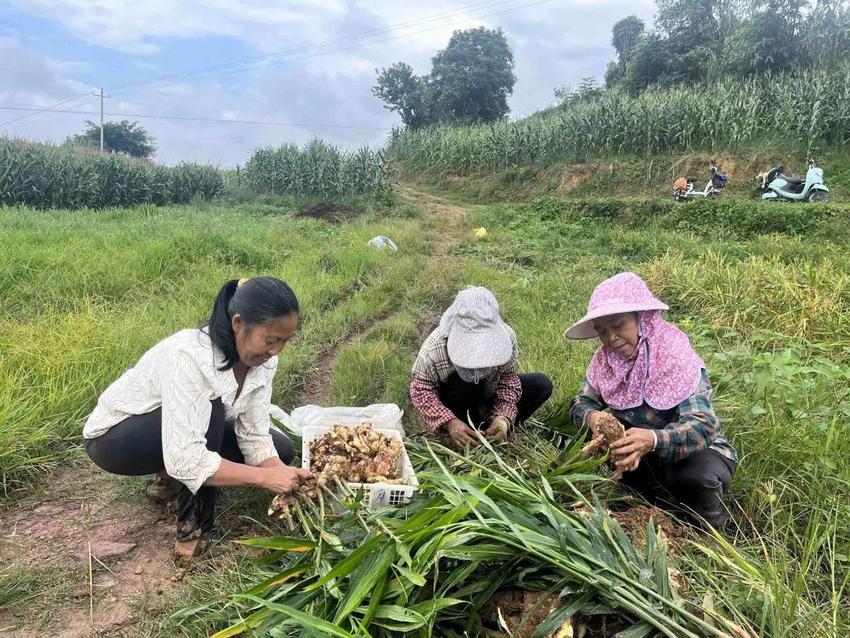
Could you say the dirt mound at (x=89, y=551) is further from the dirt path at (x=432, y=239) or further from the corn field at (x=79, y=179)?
the corn field at (x=79, y=179)

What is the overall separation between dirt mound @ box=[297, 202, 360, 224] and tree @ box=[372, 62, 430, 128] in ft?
66.0

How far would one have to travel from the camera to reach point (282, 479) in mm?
1876

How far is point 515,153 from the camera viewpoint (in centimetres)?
1589

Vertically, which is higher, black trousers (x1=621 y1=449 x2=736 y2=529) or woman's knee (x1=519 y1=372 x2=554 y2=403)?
woman's knee (x1=519 y1=372 x2=554 y2=403)

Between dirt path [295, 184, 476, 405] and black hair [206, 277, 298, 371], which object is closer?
black hair [206, 277, 298, 371]

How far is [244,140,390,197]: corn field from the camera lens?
554 inches

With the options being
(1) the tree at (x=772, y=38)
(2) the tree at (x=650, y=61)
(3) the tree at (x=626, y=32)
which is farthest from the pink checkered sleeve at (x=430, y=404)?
(3) the tree at (x=626, y=32)

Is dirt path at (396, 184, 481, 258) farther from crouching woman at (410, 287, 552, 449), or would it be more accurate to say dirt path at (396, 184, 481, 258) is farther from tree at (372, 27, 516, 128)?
tree at (372, 27, 516, 128)

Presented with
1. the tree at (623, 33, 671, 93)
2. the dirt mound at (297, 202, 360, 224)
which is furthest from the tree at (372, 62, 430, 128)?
the dirt mound at (297, 202, 360, 224)

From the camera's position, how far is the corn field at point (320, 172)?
1408 centimetres

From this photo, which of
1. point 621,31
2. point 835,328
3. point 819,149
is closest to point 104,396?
point 835,328

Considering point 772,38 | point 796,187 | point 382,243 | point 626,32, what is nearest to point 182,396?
point 382,243

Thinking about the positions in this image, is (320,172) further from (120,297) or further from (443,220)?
(120,297)

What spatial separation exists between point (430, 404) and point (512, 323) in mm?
2281
